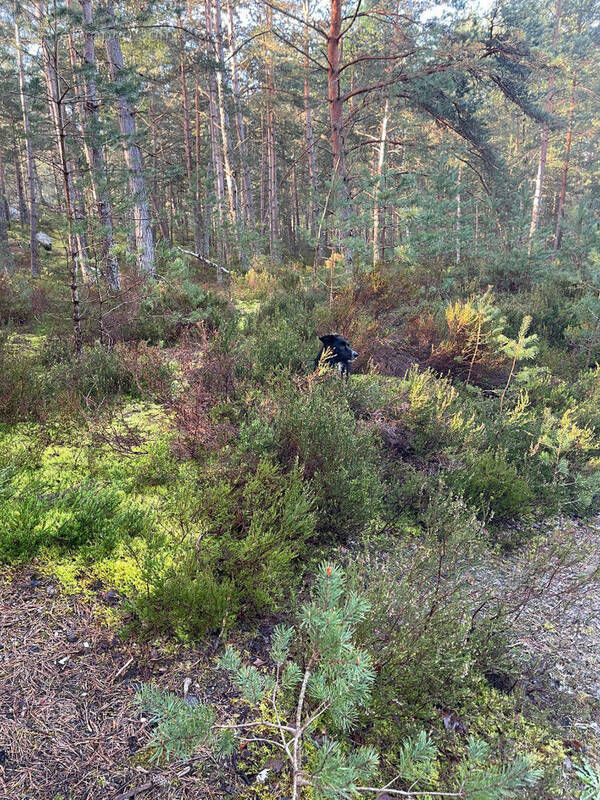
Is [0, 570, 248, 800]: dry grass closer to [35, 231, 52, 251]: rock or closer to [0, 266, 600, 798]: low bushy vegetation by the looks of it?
[0, 266, 600, 798]: low bushy vegetation

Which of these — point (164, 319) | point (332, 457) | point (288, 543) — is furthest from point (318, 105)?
point (288, 543)

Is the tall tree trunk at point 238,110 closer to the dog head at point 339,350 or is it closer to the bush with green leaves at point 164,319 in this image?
the bush with green leaves at point 164,319

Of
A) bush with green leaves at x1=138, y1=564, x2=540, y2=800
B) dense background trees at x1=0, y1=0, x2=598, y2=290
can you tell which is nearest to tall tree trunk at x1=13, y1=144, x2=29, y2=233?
dense background trees at x1=0, y1=0, x2=598, y2=290

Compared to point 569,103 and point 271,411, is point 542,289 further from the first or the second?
point 569,103

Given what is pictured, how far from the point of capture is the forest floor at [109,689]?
65.1 inches

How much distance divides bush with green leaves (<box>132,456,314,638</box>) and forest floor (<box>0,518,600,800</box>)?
164 mm

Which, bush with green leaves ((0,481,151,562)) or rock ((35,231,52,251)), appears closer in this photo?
bush with green leaves ((0,481,151,562))

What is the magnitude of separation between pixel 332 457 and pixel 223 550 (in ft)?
3.83

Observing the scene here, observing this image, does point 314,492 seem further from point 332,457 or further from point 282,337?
point 282,337

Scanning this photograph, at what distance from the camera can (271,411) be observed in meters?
3.72

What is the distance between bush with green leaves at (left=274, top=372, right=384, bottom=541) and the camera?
10.4ft

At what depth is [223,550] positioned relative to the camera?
2.60 meters

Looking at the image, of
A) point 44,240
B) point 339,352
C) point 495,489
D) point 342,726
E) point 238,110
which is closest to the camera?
point 342,726

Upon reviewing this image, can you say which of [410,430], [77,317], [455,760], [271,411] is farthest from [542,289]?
[455,760]
